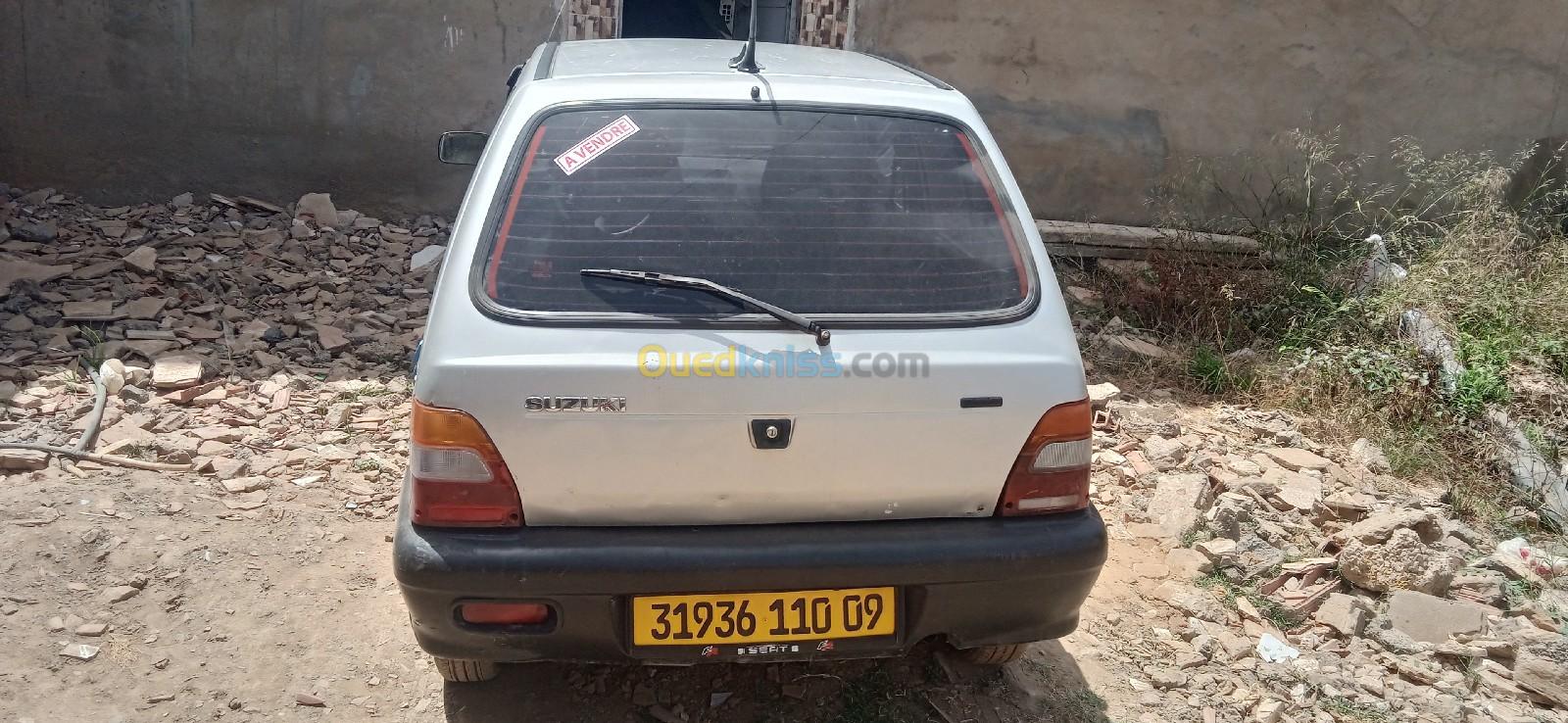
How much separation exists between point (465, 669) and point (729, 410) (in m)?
1.05

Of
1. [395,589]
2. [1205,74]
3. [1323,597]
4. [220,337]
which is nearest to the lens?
[395,589]

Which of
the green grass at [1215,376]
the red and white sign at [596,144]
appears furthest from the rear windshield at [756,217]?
the green grass at [1215,376]

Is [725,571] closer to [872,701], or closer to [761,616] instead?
[761,616]

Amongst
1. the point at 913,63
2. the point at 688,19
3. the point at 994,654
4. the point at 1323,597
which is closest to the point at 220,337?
the point at 994,654

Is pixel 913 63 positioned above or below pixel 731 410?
above

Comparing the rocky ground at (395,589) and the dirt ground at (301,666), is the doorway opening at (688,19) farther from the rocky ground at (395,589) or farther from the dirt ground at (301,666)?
the dirt ground at (301,666)

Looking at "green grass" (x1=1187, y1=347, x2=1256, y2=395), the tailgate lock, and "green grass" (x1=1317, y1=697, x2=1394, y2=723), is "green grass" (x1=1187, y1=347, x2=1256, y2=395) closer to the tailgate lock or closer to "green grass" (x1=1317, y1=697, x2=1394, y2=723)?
"green grass" (x1=1317, y1=697, x2=1394, y2=723)

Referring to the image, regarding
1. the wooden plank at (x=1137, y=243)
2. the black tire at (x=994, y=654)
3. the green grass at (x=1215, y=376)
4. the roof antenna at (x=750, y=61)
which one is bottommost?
the green grass at (x=1215, y=376)

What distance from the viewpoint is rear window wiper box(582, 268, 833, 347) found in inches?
86.3

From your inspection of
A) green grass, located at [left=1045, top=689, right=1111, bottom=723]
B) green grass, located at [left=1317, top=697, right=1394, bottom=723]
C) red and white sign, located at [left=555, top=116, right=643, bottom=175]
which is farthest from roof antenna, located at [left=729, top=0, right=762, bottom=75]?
green grass, located at [left=1317, top=697, right=1394, bottom=723]

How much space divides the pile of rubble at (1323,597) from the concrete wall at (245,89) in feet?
14.7

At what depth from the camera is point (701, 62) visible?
2857mm

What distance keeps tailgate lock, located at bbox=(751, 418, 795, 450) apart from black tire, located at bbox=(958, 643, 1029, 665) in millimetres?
974

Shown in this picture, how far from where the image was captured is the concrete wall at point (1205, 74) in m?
6.52
